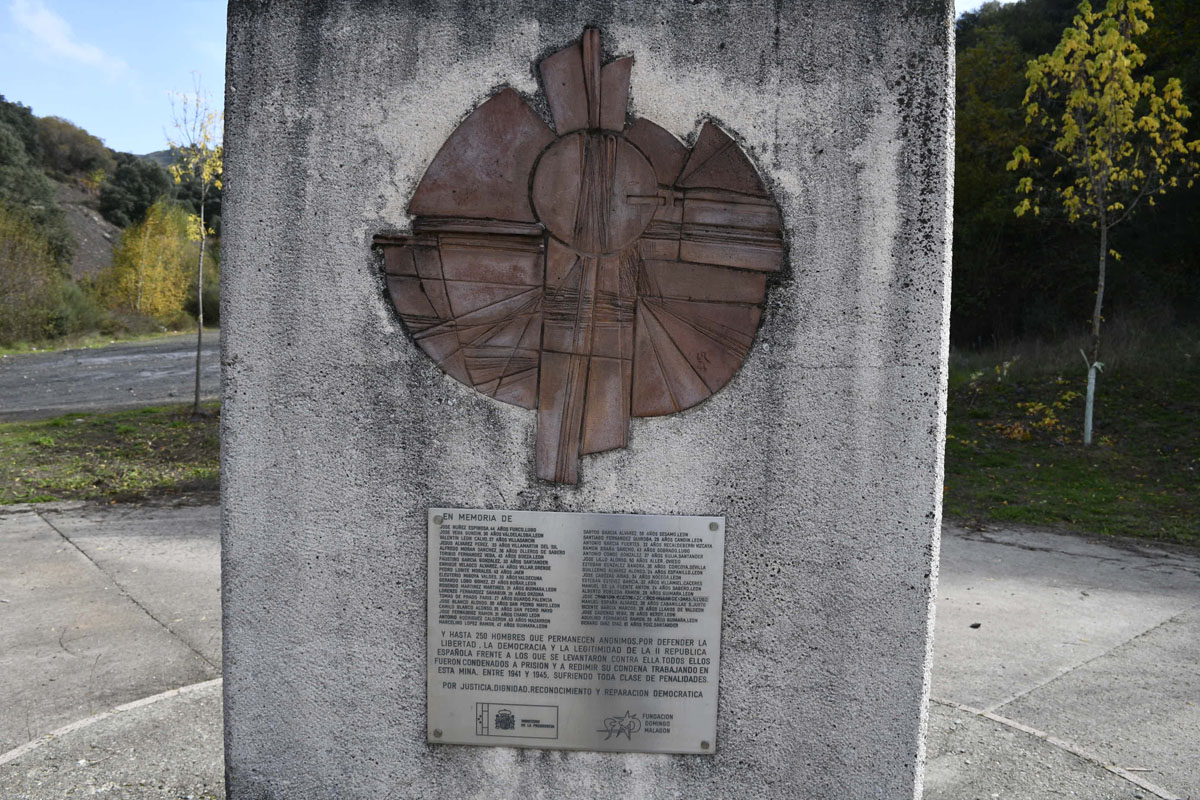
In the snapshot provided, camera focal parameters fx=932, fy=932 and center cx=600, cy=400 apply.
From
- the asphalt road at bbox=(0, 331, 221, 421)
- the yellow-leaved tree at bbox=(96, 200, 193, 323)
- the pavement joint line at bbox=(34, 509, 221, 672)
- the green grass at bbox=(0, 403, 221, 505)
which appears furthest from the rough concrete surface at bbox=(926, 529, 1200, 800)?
the yellow-leaved tree at bbox=(96, 200, 193, 323)

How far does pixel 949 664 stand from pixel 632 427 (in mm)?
2861

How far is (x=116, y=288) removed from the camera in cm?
2928

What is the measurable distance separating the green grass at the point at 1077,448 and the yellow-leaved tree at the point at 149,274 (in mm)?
25415

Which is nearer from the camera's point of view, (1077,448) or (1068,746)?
(1068,746)

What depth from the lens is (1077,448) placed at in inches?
379

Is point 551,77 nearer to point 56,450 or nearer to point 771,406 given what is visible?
point 771,406

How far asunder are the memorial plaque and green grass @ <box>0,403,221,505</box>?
608cm

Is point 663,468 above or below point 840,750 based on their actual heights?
above

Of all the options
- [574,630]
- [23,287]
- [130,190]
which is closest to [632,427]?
Answer: [574,630]

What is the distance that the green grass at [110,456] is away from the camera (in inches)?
308

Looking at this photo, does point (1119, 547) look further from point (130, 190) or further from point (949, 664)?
point (130, 190)

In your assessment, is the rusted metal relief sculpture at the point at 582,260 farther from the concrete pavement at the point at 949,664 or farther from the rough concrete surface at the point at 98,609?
the rough concrete surface at the point at 98,609

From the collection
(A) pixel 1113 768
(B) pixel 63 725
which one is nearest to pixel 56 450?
(B) pixel 63 725

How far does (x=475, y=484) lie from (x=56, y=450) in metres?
8.46
